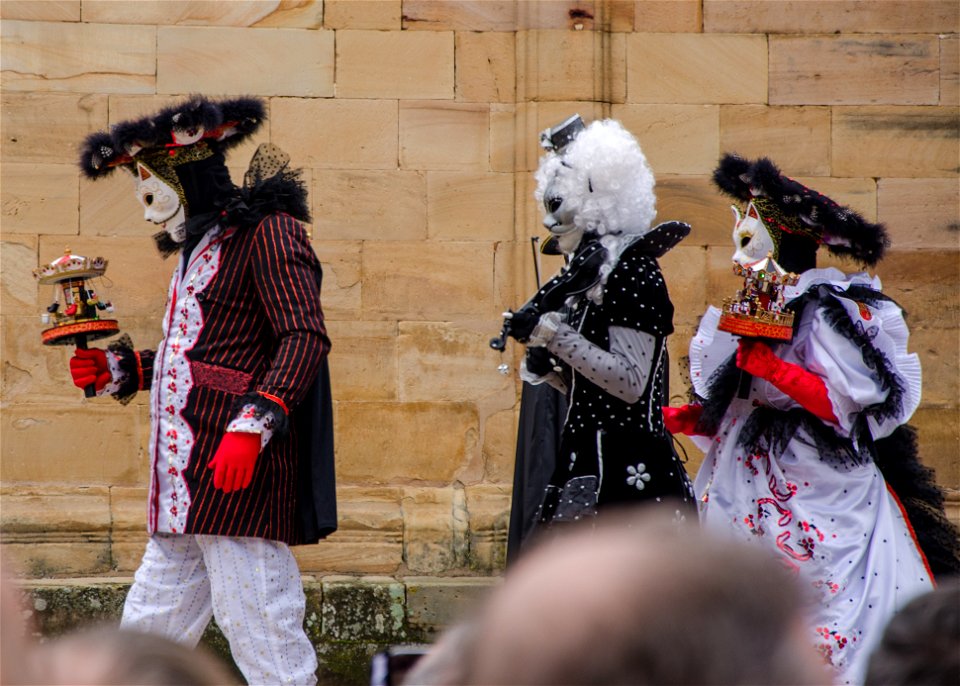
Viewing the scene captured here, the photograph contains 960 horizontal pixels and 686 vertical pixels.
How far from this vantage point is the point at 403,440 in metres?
6.25

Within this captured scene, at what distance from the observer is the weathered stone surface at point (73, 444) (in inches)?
241

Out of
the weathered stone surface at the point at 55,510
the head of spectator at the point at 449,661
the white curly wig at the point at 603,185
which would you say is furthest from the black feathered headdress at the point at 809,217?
the head of spectator at the point at 449,661

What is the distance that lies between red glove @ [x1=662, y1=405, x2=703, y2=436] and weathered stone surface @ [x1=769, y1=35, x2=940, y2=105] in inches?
79.2

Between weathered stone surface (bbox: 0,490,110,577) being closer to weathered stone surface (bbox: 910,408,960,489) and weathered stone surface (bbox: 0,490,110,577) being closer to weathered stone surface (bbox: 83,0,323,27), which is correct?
weathered stone surface (bbox: 83,0,323,27)

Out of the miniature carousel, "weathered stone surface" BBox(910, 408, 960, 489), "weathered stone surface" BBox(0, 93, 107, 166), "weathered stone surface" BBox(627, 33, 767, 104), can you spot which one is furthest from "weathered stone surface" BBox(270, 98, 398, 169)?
"weathered stone surface" BBox(910, 408, 960, 489)

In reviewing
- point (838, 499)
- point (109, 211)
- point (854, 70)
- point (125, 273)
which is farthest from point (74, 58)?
point (838, 499)

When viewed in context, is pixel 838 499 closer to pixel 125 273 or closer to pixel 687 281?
pixel 687 281

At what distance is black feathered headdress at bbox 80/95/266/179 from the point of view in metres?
4.34

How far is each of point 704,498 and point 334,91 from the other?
8.24ft

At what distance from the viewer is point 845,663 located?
4527 mm

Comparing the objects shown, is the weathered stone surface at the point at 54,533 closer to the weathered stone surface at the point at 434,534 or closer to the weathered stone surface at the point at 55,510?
the weathered stone surface at the point at 55,510

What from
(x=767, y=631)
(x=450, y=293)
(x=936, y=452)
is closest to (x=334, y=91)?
(x=450, y=293)

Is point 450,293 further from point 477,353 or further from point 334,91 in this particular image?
point 334,91

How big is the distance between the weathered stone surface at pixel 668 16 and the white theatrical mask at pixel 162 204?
2.74m
